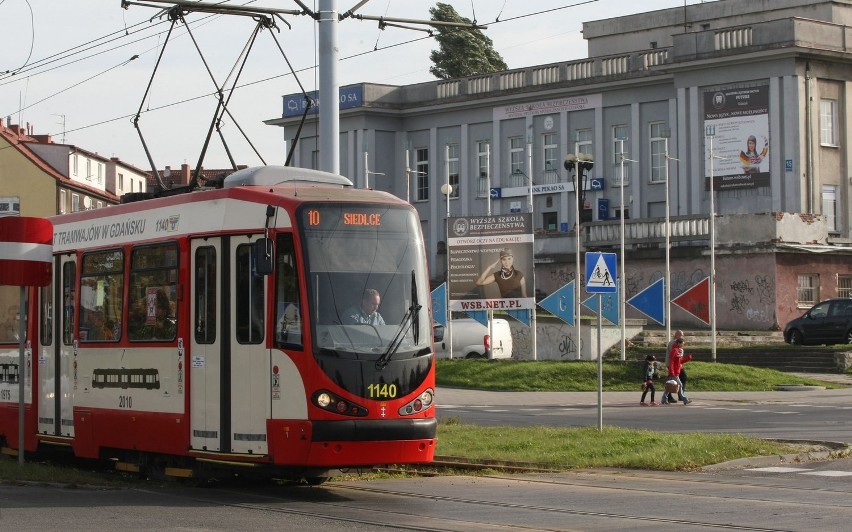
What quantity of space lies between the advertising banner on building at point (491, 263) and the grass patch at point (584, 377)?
7.63 feet

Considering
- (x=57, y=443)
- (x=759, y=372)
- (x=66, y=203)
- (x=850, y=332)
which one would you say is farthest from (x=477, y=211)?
(x=57, y=443)

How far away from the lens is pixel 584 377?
138ft

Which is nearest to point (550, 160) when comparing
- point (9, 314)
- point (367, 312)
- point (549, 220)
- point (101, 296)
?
point (549, 220)

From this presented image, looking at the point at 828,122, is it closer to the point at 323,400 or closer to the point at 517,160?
the point at 517,160

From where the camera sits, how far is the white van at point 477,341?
47.9 metres

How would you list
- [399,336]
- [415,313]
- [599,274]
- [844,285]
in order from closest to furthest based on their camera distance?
[399,336]
[415,313]
[599,274]
[844,285]

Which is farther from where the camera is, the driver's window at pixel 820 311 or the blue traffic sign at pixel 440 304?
the driver's window at pixel 820 311

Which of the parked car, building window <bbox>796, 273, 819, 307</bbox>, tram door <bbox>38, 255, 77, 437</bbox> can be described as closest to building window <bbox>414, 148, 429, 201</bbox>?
building window <bbox>796, 273, 819, 307</bbox>

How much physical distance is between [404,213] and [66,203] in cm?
6729

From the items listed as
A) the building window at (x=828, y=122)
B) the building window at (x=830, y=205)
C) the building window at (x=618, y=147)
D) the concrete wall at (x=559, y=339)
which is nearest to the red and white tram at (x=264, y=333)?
the concrete wall at (x=559, y=339)

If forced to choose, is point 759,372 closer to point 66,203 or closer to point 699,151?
point 699,151

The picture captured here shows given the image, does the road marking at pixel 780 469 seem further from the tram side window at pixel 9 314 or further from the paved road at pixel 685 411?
the tram side window at pixel 9 314

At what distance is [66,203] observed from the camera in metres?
80.8

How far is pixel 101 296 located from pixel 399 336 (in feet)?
16.9
